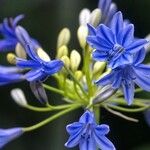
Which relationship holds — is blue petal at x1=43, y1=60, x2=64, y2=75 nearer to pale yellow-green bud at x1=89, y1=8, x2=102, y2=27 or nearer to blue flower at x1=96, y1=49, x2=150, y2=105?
blue flower at x1=96, y1=49, x2=150, y2=105

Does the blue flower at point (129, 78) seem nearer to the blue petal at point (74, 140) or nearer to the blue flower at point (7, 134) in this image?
the blue petal at point (74, 140)

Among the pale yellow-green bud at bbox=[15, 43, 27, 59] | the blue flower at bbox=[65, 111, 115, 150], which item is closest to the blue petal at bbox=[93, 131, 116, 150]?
the blue flower at bbox=[65, 111, 115, 150]

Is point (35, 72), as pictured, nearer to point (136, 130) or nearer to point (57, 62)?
point (57, 62)

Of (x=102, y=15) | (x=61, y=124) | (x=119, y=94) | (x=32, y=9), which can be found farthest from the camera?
(x=32, y=9)

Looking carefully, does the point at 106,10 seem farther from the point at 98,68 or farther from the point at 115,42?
the point at 115,42

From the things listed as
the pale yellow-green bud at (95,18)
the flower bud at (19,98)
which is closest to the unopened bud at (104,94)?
the pale yellow-green bud at (95,18)

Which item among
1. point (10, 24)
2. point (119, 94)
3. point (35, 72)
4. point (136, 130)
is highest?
point (10, 24)

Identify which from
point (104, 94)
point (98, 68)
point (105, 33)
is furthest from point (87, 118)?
point (98, 68)

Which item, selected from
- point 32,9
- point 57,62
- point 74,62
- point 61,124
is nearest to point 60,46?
point 74,62
